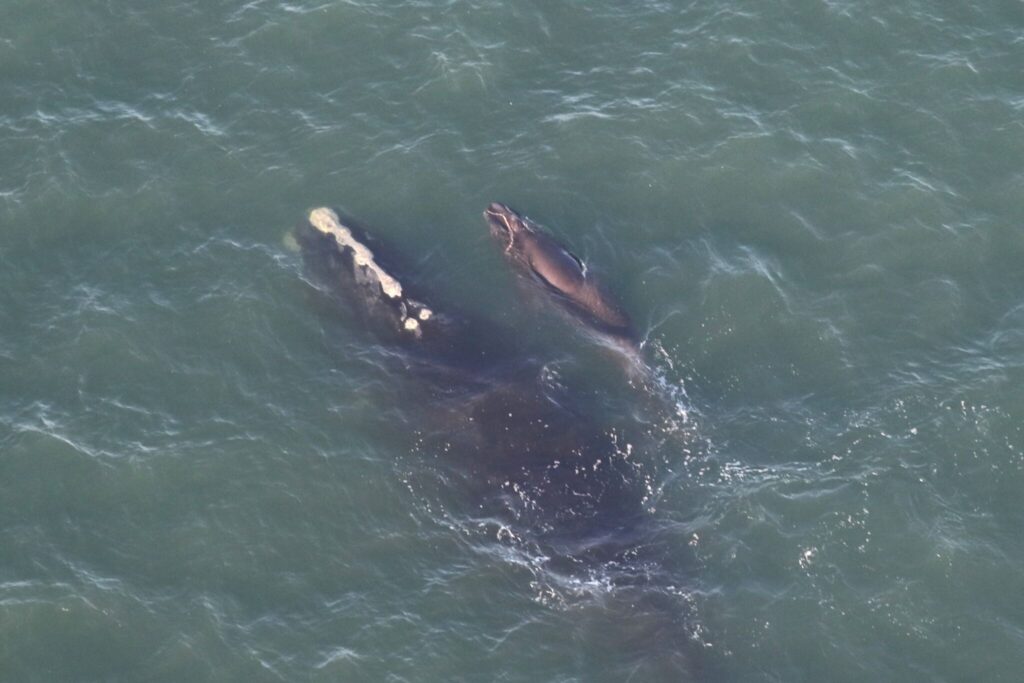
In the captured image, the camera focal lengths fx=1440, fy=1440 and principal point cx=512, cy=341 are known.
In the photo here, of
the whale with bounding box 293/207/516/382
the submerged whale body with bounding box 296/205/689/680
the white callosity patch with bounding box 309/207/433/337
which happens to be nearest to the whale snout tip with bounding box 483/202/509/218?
the submerged whale body with bounding box 296/205/689/680

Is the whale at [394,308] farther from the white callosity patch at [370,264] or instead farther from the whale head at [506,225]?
the whale head at [506,225]

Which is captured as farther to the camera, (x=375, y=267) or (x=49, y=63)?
(x=49, y=63)

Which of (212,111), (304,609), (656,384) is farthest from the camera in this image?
(212,111)

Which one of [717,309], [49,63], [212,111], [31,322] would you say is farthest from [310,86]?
[717,309]

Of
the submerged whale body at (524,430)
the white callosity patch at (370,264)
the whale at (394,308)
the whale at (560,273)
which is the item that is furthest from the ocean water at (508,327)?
the white callosity patch at (370,264)

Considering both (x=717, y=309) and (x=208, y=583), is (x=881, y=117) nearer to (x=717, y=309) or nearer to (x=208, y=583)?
(x=717, y=309)

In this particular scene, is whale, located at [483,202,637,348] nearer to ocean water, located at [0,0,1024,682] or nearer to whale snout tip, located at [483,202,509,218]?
whale snout tip, located at [483,202,509,218]

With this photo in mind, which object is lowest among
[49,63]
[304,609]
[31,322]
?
[304,609]
